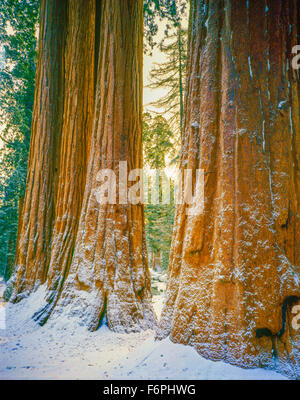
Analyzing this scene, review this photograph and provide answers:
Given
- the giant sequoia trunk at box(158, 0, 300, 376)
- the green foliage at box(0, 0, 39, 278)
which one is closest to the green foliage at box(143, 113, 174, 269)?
the green foliage at box(0, 0, 39, 278)

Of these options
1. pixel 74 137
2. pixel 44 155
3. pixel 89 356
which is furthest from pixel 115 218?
pixel 44 155

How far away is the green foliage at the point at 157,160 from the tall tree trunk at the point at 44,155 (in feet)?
17.3

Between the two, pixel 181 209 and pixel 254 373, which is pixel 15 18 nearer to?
pixel 181 209

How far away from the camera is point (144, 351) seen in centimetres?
246

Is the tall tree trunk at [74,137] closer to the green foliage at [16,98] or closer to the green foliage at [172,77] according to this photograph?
the green foliage at [16,98]

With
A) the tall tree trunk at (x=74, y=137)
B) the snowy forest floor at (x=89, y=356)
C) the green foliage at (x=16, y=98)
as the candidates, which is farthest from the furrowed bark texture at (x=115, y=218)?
the green foliage at (x=16, y=98)

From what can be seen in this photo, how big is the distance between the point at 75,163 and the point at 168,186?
24.7ft

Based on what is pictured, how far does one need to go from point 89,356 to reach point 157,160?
29.3 ft

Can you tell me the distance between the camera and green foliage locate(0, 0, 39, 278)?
8.59 m

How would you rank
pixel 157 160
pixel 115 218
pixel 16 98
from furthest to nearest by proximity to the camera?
pixel 157 160
pixel 16 98
pixel 115 218

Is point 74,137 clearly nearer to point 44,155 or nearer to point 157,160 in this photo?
point 44,155

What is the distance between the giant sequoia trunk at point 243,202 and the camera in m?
2.02

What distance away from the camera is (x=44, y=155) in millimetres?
5523

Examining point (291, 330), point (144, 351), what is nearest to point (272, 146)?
point (291, 330)
